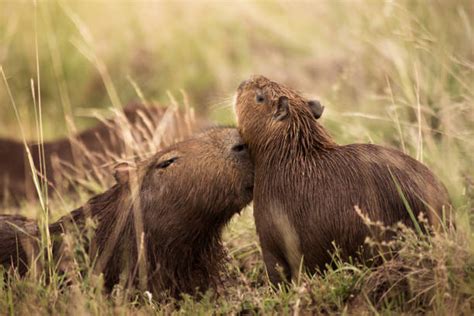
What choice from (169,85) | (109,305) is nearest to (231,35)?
(169,85)

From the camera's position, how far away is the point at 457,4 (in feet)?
20.7

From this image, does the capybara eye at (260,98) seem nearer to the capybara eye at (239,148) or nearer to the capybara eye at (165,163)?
the capybara eye at (239,148)

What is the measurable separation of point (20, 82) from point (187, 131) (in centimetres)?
Result: 308

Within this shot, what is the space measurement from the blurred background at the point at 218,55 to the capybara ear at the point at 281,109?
5.27 ft

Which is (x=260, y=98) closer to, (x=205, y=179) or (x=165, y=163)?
(x=205, y=179)

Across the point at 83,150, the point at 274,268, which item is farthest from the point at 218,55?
the point at 274,268

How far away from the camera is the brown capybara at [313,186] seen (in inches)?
139

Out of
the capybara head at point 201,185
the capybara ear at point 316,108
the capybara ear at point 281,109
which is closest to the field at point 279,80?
the capybara head at point 201,185

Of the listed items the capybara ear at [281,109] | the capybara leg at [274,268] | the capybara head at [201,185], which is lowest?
the capybara leg at [274,268]

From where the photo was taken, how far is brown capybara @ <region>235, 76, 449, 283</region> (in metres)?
3.54

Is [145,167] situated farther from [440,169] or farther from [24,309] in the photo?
[440,169]

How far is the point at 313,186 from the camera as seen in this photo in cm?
368

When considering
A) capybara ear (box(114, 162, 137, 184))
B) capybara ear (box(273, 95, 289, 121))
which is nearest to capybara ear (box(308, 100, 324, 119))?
capybara ear (box(273, 95, 289, 121))

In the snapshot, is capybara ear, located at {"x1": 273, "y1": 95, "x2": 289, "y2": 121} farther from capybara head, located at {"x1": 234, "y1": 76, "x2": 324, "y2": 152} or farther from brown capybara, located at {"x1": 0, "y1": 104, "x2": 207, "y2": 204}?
brown capybara, located at {"x1": 0, "y1": 104, "x2": 207, "y2": 204}
